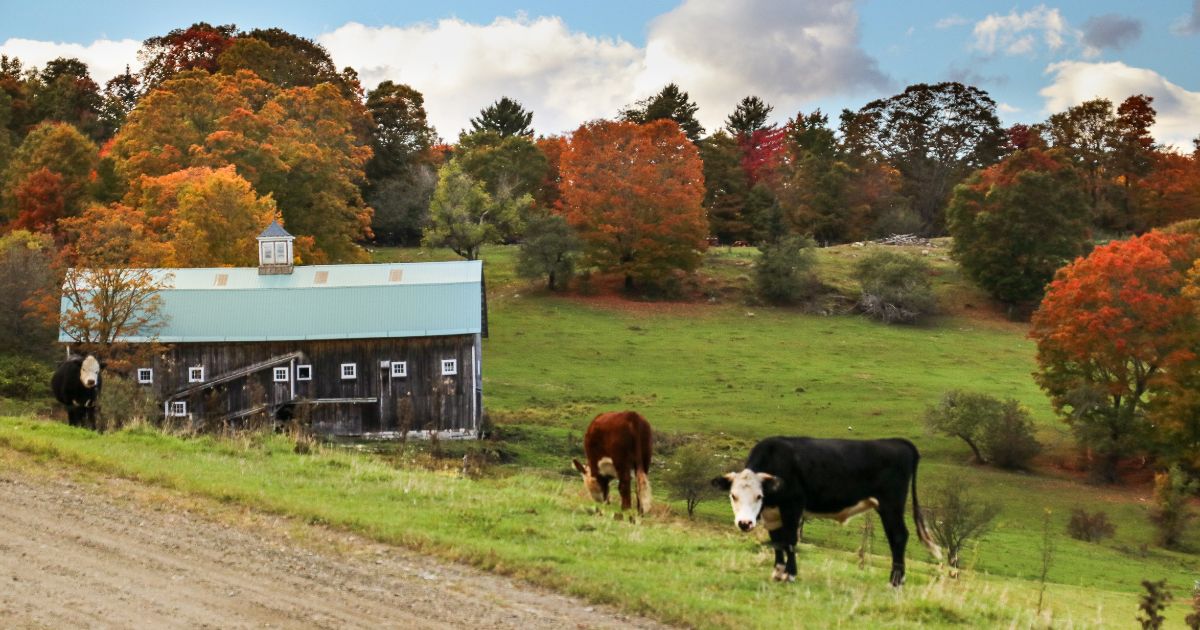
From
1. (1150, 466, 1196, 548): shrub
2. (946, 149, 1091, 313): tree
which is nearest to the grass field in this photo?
(1150, 466, 1196, 548): shrub

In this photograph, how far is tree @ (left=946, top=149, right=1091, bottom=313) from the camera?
69.8m

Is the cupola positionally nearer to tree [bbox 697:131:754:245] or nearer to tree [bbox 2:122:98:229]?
tree [bbox 2:122:98:229]

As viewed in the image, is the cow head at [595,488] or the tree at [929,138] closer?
the cow head at [595,488]

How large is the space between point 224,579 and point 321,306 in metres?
25.9

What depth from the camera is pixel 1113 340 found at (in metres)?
41.8

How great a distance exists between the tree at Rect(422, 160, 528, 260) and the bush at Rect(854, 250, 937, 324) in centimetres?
2322

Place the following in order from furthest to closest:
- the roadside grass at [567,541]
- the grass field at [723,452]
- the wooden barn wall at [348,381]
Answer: the wooden barn wall at [348,381], the grass field at [723,452], the roadside grass at [567,541]

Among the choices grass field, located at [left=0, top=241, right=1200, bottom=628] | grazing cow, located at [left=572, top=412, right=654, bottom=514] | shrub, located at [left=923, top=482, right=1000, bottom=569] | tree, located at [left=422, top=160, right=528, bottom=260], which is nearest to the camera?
grass field, located at [left=0, top=241, right=1200, bottom=628]

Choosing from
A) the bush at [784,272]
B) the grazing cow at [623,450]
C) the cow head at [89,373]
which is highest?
the bush at [784,272]

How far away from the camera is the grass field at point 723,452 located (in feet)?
45.4

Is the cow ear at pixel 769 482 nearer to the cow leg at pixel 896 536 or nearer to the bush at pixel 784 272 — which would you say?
the cow leg at pixel 896 536

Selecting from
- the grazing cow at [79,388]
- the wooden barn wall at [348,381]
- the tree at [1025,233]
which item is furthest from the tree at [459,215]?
the grazing cow at [79,388]

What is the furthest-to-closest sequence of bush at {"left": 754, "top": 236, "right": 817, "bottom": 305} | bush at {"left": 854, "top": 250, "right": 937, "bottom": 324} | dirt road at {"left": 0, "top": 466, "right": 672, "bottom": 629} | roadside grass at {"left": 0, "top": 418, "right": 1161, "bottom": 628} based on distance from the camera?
bush at {"left": 754, "top": 236, "right": 817, "bottom": 305}, bush at {"left": 854, "top": 250, "right": 937, "bottom": 324}, roadside grass at {"left": 0, "top": 418, "right": 1161, "bottom": 628}, dirt road at {"left": 0, "top": 466, "right": 672, "bottom": 629}

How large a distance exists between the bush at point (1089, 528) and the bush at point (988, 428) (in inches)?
293
